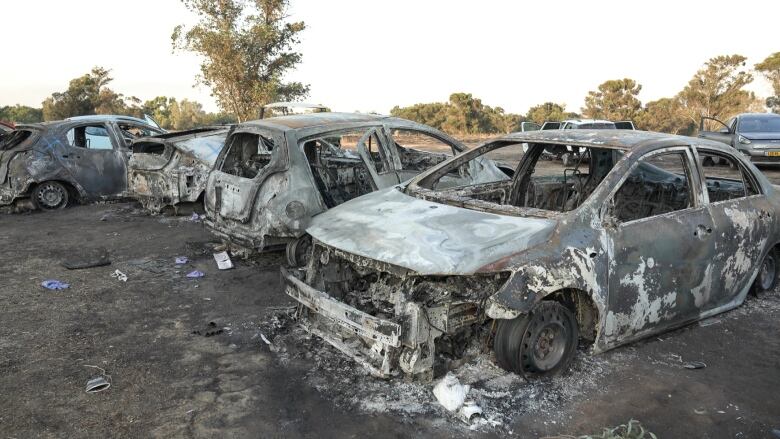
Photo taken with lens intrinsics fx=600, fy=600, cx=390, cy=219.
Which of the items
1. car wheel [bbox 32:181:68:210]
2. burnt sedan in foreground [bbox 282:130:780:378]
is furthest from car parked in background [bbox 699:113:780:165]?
car wheel [bbox 32:181:68:210]

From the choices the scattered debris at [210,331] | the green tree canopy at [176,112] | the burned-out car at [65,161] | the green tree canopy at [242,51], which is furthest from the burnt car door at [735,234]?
the green tree canopy at [176,112]

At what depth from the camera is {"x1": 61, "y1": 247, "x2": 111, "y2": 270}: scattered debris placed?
680 cm

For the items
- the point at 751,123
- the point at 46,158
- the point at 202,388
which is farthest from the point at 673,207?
the point at 751,123

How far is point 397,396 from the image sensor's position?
373cm

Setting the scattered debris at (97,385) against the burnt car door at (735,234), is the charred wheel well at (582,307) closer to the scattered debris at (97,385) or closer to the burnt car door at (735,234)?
the burnt car door at (735,234)

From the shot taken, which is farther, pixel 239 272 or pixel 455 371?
pixel 239 272

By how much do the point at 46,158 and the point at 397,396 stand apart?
8894 millimetres

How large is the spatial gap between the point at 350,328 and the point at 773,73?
49.1 m

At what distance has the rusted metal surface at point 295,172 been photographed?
6039 millimetres

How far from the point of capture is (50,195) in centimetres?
1046

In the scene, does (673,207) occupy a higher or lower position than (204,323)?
higher

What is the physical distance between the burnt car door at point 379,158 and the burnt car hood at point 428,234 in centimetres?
179

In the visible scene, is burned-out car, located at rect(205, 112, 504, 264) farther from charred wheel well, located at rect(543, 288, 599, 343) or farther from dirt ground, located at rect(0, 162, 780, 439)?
charred wheel well, located at rect(543, 288, 599, 343)

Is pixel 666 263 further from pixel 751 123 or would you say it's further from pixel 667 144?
pixel 751 123
